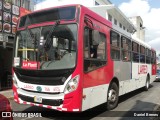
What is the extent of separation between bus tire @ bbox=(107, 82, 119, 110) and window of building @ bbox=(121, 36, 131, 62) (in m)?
1.53

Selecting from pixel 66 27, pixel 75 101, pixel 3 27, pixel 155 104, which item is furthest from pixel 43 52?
pixel 3 27

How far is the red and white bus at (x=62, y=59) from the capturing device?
652cm

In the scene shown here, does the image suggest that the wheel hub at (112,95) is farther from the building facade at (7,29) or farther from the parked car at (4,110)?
the building facade at (7,29)

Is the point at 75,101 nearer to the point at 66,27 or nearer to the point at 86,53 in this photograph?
the point at 86,53

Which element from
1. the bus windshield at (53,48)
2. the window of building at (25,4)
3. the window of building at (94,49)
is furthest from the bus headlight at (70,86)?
the window of building at (25,4)

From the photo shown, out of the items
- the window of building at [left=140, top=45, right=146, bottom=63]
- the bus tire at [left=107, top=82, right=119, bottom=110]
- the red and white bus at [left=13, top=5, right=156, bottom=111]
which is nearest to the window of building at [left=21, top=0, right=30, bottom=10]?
A: the window of building at [left=140, top=45, right=146, bottom=63]

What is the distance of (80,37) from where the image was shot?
670 cm

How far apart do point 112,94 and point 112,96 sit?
0.23 feet

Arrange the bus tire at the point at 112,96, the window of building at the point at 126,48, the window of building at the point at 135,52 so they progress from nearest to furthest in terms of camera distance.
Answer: the bus tire at the point at 112,96 < the window of building at the point at 126,48 < the window of building at the point at 135,52

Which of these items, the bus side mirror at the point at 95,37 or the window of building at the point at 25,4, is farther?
the window of building at the point at 25,4

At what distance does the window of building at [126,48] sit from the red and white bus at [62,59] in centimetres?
203

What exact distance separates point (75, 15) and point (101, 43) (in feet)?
5.09

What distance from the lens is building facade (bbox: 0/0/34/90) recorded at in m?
15.3

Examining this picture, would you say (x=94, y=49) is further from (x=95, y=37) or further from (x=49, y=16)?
(x=49, y=16)
